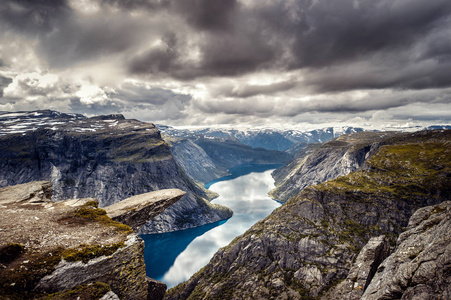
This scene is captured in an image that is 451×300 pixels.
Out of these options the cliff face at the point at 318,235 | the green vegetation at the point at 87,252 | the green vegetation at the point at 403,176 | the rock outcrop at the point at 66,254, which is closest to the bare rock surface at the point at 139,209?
the rock outcrop at the point at 66,254

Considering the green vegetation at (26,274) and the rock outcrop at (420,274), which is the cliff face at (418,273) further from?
the green vegetation at (26,274)

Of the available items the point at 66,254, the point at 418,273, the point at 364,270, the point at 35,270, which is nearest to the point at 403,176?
the point at 364,270

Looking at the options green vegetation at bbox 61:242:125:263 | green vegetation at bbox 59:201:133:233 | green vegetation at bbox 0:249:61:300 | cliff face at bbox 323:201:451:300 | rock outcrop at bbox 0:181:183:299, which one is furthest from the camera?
green vegetation at bbox 59:201:133:233

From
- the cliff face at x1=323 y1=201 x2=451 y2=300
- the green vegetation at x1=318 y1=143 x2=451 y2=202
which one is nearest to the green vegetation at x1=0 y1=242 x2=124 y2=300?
the cliff face at x1=323 y1=201 x2=451 y2=300

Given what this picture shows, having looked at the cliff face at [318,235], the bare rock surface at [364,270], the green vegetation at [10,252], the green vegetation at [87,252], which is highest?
the green vegetation at [10,252]

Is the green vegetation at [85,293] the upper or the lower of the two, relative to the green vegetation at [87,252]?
lower

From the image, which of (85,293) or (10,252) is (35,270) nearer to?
(10,252)

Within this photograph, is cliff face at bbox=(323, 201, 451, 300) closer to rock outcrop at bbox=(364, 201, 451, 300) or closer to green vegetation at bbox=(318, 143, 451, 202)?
rock outcrop at bbox=(364, 201, 451, 300)
